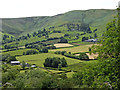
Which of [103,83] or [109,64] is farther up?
[109,64]

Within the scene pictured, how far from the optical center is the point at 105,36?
9438mm

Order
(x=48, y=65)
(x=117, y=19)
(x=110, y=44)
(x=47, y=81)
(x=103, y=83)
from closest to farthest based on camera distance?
1. (x=103, y=83)
2. (x=110, y=44)
3. (x=117, y=19)
4. (x=47, y=81)
5. (x=48, y=65)

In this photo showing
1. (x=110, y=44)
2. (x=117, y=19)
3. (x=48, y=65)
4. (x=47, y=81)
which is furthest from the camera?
(x=48, y=65)

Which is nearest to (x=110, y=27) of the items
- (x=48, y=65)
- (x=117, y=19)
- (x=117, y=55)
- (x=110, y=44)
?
(x=117, y=19)

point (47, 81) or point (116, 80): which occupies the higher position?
point (116, 80)

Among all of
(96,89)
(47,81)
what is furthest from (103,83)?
(47,81)

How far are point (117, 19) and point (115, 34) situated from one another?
3.67ft

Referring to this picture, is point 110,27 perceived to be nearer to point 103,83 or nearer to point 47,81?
point 103,83

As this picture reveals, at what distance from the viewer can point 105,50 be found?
896 centimetres

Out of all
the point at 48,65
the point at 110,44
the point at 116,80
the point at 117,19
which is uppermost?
the point at 117,19

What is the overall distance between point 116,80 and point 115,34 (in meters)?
2.69

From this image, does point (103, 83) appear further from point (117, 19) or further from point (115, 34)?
point (117, 19)

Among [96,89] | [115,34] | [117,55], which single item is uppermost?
[115,34]

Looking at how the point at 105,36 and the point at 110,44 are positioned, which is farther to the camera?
the point at 105,36
